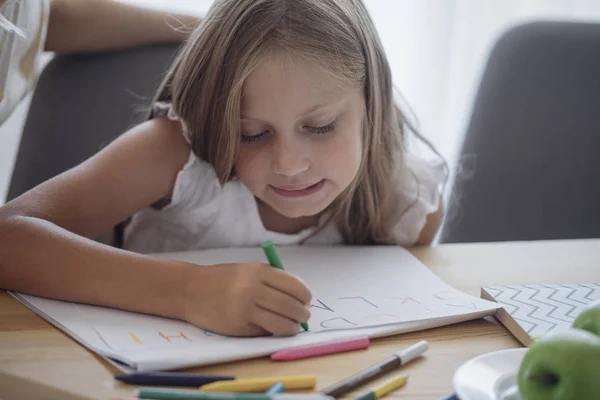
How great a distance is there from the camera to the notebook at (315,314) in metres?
0.60

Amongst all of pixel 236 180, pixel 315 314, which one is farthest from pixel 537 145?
pixel 315 314

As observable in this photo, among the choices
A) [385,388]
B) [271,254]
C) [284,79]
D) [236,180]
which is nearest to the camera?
[385,388]

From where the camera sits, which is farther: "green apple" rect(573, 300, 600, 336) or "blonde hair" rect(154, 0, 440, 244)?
"blonde hair" rect(154, 0, 440, 244)

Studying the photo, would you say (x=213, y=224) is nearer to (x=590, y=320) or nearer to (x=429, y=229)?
(x=429, y=229)

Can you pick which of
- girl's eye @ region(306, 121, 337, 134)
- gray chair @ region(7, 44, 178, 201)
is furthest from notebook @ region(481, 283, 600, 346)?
gray chair @ region(7, 44, 178, 201)

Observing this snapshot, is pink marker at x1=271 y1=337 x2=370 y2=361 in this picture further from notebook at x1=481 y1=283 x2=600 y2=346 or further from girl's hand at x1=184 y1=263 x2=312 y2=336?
notebook at x1=481 y1=283 x2=600 y2=346

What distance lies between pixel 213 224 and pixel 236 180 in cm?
7

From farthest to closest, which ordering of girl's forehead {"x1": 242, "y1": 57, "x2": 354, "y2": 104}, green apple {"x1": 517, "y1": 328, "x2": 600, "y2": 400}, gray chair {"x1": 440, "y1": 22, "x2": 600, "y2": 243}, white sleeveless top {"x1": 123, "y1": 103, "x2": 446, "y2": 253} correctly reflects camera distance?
gray chair {"x1": 440, "y1": 22, "x2": 600, "y2": 243}, white sleeveless top {"x1": 123, "y1": 103, "x2": 446, "y2": 253}, girl's forehead {"x1": 242, "y1": 57, "x2": 354, "y2": 104}, green apple {"x1": 517, "y1": 328, "x2": 600, "y2": 400}

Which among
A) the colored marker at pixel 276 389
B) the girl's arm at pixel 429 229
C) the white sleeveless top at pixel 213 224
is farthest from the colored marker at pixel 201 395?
the girl's arm at pixel 429 229

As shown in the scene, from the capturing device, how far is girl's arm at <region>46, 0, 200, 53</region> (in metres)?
1.01

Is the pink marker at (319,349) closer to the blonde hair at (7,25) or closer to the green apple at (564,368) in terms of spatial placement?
the green apple at (564,368)

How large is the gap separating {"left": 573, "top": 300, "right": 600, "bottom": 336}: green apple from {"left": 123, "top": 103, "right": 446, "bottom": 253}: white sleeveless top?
467 mm

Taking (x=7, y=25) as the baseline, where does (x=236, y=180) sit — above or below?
below

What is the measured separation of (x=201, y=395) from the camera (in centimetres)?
51
